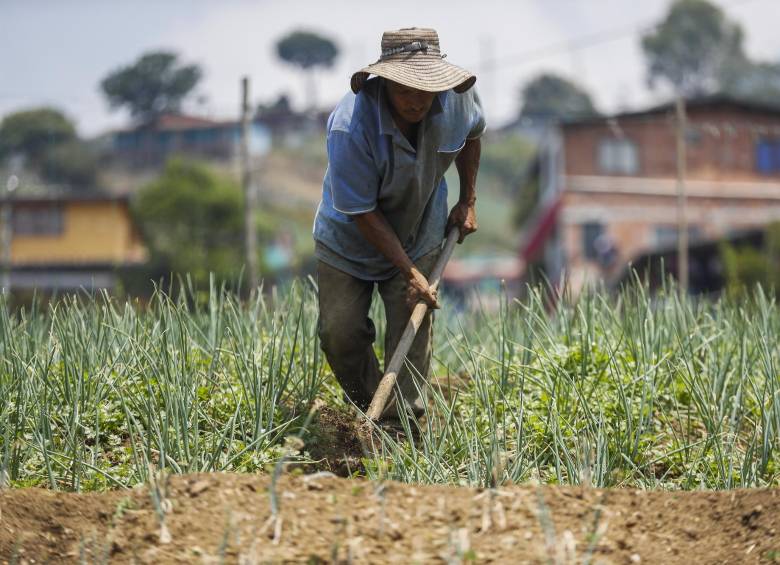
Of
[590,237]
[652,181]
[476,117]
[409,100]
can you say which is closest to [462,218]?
[476,117]

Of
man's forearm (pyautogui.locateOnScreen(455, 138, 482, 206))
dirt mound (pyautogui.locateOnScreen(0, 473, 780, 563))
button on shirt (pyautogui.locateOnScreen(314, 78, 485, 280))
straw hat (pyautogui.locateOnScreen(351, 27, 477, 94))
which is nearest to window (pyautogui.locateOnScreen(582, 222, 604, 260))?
man's forearm (pyautogui.locateOnScreen(455, 138, 482, 206))

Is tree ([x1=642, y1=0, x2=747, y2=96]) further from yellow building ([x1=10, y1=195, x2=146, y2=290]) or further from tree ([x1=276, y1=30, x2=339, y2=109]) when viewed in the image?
yellow building ([x1=10, y1=195, x2=146, y2=290])

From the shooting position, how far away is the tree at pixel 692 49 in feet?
321

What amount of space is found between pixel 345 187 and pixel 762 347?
1570 millimetres

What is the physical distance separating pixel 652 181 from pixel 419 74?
3081 centimetres

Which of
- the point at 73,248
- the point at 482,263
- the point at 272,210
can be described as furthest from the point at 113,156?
the point at 73,248

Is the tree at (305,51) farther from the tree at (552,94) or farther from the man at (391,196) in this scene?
the man at (391,196)

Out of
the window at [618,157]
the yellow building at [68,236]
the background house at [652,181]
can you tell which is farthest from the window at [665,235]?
the yellow building at [68,236]

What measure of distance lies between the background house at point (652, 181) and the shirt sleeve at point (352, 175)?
28.3 m

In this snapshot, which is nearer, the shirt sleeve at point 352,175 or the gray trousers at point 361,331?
the shirt sleeve at point 352,175

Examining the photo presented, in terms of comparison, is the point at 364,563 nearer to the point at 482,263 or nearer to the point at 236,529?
the point at 236,529

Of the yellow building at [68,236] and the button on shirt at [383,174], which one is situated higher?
the button on shirt at [383,174]

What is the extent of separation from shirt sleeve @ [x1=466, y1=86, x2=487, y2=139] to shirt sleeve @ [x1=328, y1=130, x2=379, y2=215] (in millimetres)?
460

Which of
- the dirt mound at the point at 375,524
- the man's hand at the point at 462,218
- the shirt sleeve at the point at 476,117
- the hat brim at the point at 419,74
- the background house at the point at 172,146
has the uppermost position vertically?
the hat brim at the point at 419,74
